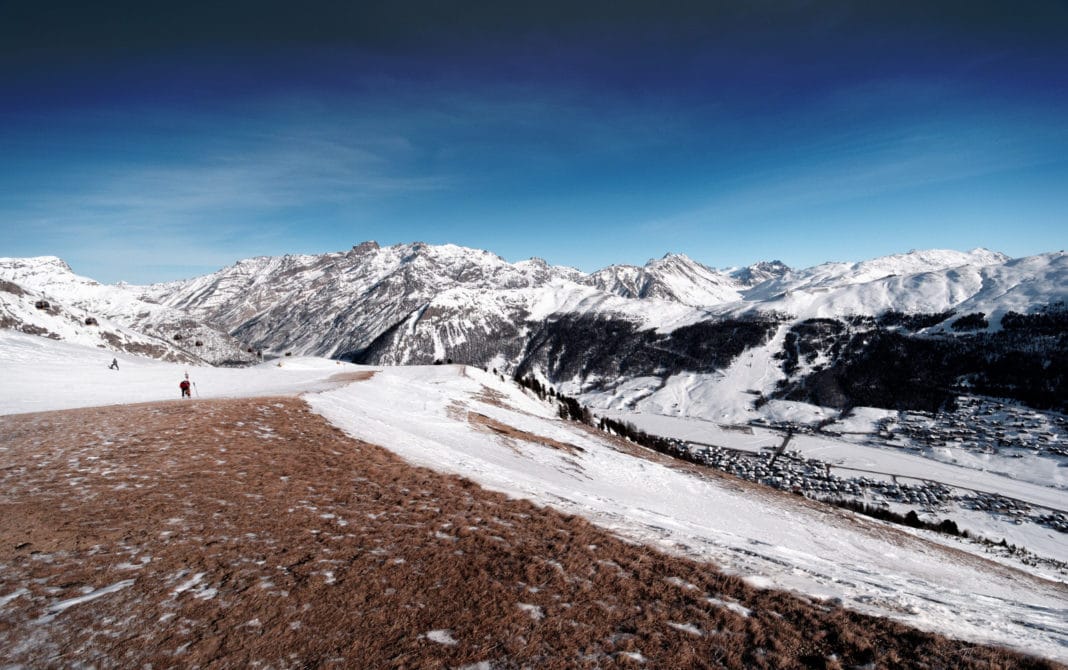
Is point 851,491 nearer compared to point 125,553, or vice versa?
point 125,553

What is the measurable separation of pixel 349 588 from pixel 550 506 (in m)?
8.71

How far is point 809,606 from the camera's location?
367 inches

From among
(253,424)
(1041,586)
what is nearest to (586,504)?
(253,424)

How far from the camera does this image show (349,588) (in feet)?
28.8

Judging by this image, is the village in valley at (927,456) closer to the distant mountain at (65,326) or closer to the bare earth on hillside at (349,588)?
the bare earth on hillside at (349,588)

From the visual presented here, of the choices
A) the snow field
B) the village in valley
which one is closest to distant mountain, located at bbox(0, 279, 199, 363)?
the snow field

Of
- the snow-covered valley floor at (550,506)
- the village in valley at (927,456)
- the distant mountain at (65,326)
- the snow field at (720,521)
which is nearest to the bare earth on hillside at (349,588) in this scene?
the snow-covered valley floor at (550,506)

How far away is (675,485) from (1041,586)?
19.1m

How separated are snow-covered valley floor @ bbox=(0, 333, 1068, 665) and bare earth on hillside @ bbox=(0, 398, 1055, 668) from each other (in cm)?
14

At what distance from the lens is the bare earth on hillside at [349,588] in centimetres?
704

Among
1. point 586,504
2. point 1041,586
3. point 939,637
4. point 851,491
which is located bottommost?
point 851,491

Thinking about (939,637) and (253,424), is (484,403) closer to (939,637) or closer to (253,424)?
(253,424)

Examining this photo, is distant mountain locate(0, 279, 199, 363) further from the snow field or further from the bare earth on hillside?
the bare earth on hillside

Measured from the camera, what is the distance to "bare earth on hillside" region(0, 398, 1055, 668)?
704 cm
